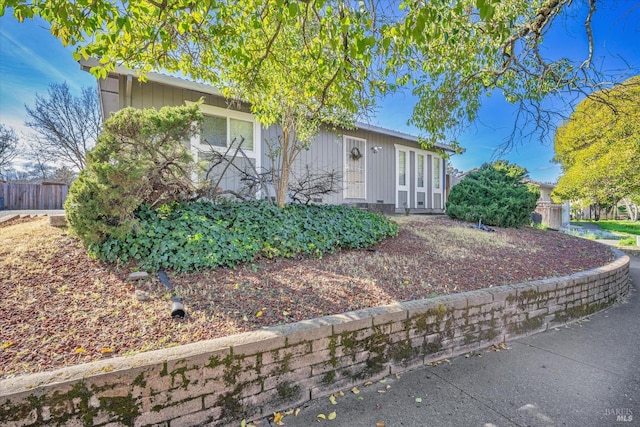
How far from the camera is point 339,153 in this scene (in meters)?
9.37

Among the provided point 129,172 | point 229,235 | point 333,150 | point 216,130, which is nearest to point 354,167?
point 333,150

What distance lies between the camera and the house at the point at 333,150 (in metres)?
6.22

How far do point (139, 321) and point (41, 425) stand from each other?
88 cm

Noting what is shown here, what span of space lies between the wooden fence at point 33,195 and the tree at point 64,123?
274cm

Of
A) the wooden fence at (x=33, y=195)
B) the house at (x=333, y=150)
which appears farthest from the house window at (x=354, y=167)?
the wooden fence at (x=33, y=195)

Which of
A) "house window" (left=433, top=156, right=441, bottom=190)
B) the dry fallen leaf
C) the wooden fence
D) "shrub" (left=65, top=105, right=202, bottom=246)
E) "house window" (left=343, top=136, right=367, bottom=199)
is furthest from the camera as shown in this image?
the wooden fence

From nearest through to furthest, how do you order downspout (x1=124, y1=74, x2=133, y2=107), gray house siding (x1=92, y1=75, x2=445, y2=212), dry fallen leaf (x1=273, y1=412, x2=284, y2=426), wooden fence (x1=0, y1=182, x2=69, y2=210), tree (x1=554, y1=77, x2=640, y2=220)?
dry fallen leaf (x1=273, y1=412, x2=284, y2=426), downspout (x1=124, y1=74, x2=133, y2=107), gray house siding (x1=92, y1=75, x2=445, y2=212), tree (x1=554, y1=77, x2=640, y2=220), wooden fence (x1=0, y1=182, x2=69, y2=210)

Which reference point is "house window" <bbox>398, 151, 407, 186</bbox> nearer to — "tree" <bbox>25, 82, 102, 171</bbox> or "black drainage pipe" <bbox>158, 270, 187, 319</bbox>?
"black drainage pipe" <bbox>158, 270, 187, 319</bbox>

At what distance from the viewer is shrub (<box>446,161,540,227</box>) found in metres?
8.19

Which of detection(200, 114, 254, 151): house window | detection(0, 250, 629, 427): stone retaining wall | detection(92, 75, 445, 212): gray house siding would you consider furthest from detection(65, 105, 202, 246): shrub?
detection(200, 114, 254, 151): house window

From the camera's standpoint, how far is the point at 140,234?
144 inches

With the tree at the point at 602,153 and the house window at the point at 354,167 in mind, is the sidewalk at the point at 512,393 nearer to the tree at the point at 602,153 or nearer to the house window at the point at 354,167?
the house window at the point at 354,167

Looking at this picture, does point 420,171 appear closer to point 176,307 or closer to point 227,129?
point 227,129

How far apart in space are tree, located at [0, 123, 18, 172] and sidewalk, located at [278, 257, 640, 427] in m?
24.8
